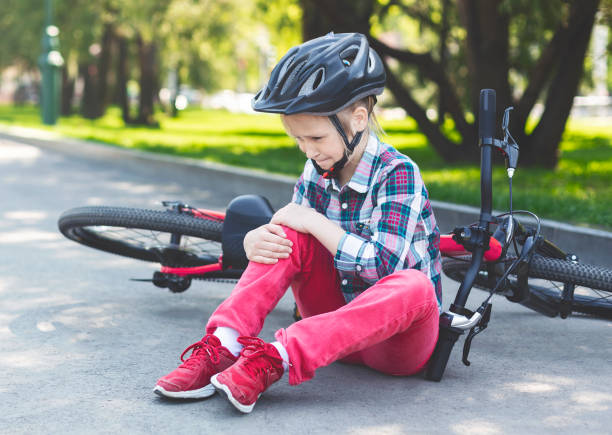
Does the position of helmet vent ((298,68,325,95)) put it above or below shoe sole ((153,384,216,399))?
above

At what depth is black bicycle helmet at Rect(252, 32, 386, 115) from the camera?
3.00 metres

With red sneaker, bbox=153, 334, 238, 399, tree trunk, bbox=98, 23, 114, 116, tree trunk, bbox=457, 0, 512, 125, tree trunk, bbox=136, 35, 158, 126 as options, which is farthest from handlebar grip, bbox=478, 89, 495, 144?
tree trunk, bbox=98, 23, 114, 116

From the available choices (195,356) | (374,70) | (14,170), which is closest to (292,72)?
(374,70)

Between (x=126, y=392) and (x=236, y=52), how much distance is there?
33.2 m

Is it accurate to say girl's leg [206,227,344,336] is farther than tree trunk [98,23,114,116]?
No

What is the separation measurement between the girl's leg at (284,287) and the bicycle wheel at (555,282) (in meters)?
0.74

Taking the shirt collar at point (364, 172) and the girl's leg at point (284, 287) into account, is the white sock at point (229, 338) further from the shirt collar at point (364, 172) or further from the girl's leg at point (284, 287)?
the shirt collar at point (364, 172)

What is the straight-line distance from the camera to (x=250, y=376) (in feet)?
9.23

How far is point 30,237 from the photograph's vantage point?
21.5 feet

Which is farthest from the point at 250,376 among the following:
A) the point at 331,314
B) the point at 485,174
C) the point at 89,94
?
the point at 89,94

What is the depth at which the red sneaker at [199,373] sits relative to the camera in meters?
2.93

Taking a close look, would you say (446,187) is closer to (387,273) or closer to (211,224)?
(211,224)

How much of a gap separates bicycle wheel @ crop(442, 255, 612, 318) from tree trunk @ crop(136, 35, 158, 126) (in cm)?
2228

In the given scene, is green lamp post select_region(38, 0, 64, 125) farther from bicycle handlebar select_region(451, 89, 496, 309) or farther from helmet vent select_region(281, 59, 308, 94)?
bicycle handlebar select_region(451, 89, 496, 309)
